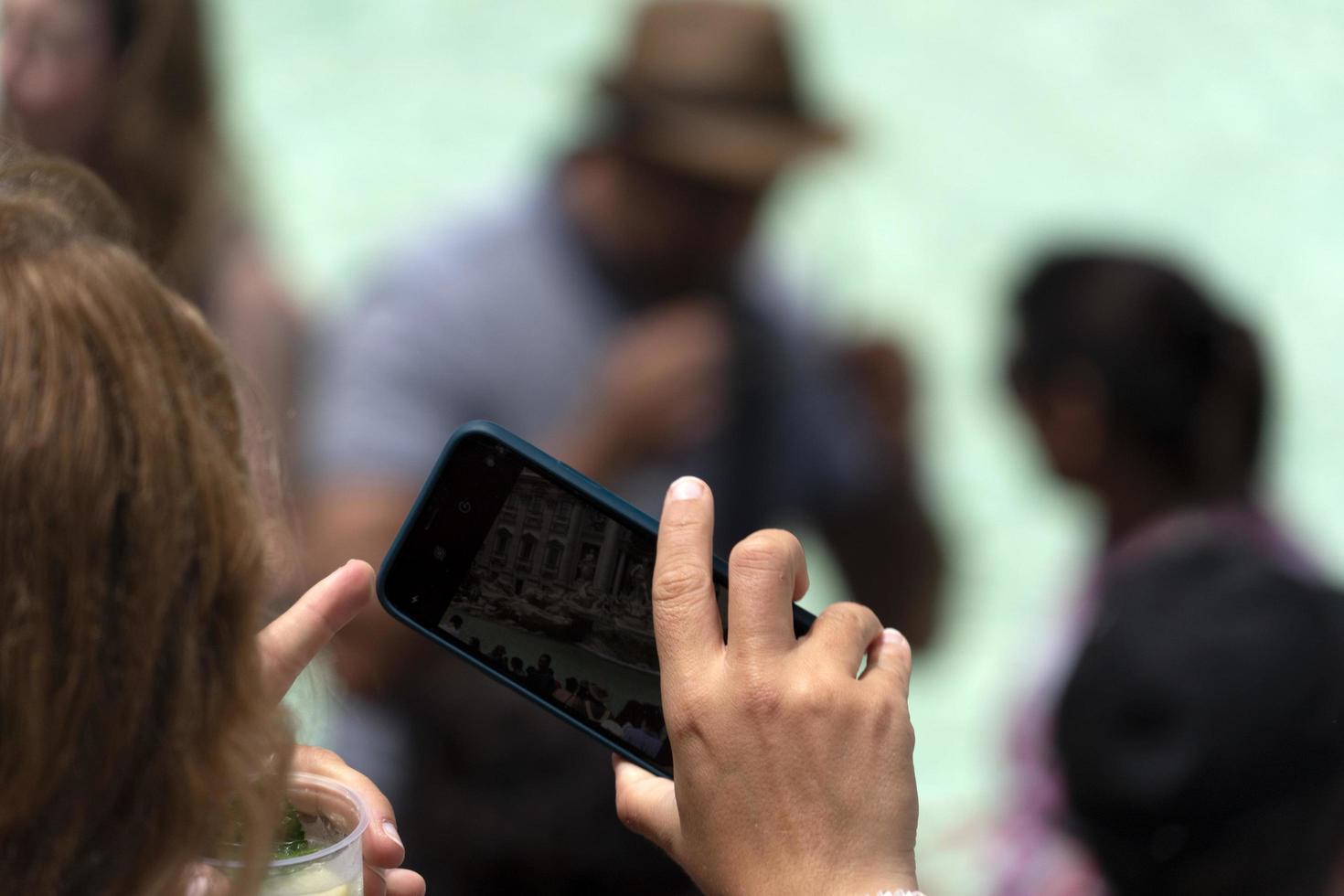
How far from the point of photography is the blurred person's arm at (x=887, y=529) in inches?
73.5

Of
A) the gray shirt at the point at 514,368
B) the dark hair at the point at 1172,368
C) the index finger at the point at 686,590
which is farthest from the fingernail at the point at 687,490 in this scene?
the dark hair at the point at 1172,368

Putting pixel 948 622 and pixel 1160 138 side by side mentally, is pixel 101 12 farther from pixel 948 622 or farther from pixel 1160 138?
pixel 1160 138

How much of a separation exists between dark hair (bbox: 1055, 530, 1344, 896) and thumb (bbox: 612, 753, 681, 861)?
77 centimetres

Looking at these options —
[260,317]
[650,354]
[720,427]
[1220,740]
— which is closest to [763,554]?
[1220,740]

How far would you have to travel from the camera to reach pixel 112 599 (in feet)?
1.96

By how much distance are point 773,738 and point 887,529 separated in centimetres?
126

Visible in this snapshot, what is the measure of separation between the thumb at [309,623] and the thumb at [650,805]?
19 centimetres

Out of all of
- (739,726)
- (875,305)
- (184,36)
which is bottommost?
(875,305)

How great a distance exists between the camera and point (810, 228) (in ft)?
14.3

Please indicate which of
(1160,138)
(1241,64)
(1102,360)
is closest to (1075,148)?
(1160,138)

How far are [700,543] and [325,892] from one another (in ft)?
0.83

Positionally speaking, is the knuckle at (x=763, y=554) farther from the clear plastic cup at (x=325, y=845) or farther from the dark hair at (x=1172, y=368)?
the dark hair at (x=1172, y=368)

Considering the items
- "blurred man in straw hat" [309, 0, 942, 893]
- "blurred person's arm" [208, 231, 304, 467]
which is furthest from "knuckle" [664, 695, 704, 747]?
"blurred person's arm" [208, 231, 304, 467]

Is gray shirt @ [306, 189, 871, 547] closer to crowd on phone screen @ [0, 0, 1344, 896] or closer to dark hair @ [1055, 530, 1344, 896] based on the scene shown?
crowd on phone screen @ [0, 0, 1344, 896]
